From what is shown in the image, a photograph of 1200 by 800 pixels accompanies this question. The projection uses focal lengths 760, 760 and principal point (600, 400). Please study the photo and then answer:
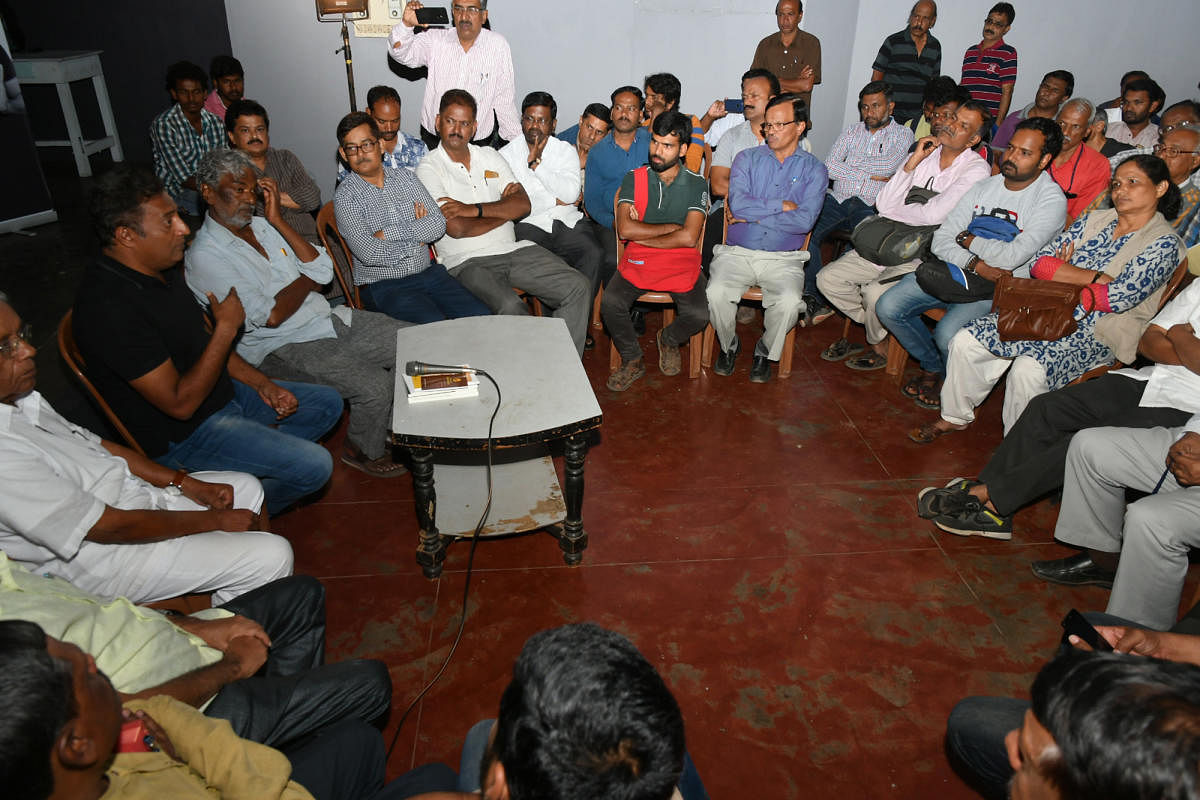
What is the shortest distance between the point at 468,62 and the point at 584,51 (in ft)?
4.64

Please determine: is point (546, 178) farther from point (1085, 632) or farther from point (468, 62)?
point (1085, 632)

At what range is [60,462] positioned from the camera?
1891mm

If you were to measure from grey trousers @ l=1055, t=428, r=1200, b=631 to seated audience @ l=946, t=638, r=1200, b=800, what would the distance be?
140 cm

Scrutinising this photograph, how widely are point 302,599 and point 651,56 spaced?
5.40 meters

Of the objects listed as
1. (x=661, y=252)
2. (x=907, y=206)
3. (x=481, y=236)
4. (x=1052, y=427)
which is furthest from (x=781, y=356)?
(x=481, y=236)

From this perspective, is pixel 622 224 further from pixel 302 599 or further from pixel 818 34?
pixel 818 34

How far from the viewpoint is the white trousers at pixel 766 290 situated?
3.88 m

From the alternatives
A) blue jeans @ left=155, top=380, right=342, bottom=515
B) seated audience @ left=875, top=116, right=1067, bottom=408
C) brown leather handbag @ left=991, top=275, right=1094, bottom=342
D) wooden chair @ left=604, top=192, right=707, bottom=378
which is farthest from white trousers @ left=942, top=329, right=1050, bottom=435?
blue jeans @ left=155, top=380, right=342, bottom=515

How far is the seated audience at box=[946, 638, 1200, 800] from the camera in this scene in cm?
92

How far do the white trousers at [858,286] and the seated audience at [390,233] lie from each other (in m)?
1.91

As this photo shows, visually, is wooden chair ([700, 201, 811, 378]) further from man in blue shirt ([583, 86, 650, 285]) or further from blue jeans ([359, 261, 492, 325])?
blue jeans ([359, 261, 492, 325])

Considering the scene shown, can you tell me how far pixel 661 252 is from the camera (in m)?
3.89

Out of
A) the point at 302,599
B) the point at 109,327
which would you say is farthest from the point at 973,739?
the point at 109,327

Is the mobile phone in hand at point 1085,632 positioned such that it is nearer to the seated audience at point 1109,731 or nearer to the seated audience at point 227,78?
the seated audience at point 1109,731
